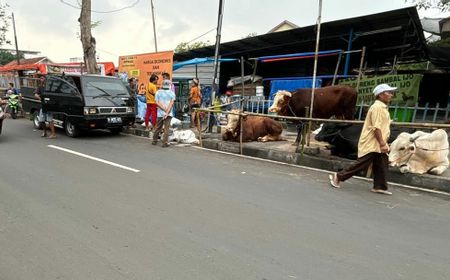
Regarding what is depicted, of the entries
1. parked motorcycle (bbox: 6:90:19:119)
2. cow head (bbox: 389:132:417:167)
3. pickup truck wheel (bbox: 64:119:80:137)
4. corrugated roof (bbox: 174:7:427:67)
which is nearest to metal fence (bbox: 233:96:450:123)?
corrugated roof (bbox: 174:7:427:67)

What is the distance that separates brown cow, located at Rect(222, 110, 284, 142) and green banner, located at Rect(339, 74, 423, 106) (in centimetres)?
274

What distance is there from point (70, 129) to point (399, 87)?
9758 millimetres

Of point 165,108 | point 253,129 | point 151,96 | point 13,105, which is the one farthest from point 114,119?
point 13,105

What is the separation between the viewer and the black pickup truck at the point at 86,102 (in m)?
10.7

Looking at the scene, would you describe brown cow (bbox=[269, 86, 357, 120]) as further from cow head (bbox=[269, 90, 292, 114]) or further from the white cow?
the white cow

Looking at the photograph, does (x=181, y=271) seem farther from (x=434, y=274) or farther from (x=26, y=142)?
(x=26, y=142)

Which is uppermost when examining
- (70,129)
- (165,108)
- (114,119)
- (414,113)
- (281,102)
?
(281,102)

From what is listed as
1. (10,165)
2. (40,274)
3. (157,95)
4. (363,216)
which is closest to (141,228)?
(40,274)

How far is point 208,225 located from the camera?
168 inches

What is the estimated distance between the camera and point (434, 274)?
10.8 ft

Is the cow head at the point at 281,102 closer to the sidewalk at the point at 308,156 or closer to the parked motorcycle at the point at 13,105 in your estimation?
the sidewalk at the point at 308,156

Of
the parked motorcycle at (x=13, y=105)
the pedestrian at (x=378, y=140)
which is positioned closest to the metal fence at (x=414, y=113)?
the pedestrian at (x=378, y=140)

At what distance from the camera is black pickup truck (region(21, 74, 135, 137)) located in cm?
1071

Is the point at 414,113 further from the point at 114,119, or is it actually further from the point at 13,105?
the point at 13,105
